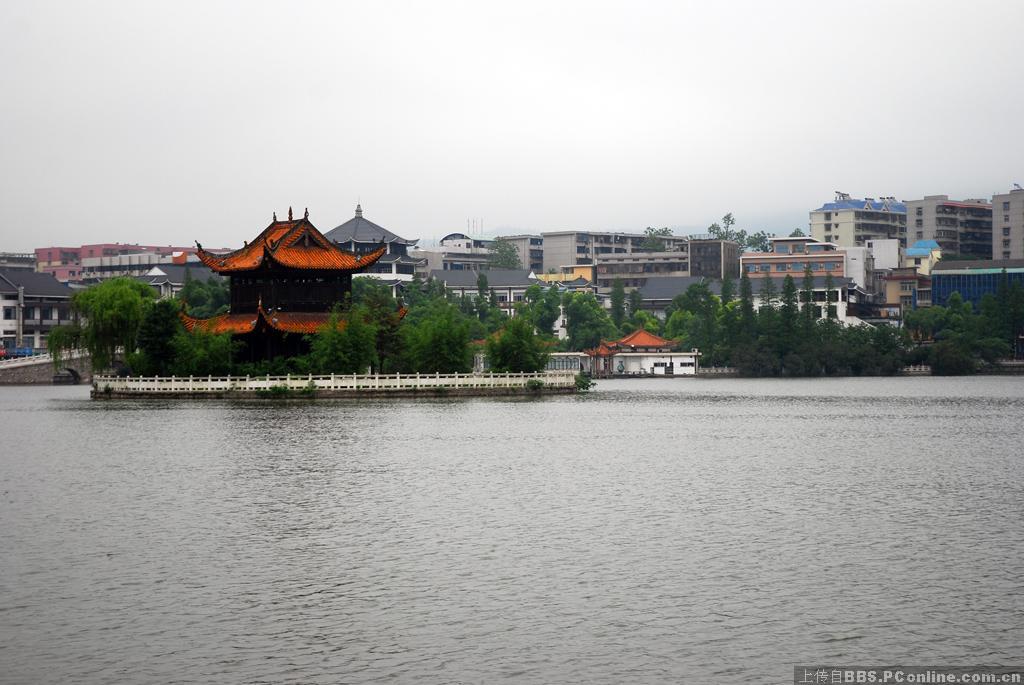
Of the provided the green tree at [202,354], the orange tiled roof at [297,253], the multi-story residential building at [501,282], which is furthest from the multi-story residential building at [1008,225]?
the green tree at [202,354]

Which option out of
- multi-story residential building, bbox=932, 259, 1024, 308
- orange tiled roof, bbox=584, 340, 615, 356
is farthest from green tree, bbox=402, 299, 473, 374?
multi-story residential building, bbox=932, 259, 1024, 308

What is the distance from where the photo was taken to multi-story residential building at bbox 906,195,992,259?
17825 cm

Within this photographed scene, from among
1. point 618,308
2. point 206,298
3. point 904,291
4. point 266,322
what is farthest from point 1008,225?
point 266,322

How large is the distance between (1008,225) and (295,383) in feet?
402

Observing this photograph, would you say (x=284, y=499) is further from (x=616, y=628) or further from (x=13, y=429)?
(x=13, y=429)

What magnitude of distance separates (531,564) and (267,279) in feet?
196

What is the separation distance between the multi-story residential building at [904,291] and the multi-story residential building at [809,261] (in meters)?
3.08

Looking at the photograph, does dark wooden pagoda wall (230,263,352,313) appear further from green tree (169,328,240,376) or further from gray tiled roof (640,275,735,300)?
gray tiled roof (640,275,735,300)

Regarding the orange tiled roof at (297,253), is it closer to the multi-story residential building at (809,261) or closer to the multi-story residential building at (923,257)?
the multi-story residential building at (809,261)

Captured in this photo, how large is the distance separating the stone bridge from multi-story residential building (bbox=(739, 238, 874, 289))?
79.9 m

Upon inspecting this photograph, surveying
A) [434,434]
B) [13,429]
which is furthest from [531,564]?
[13,429]

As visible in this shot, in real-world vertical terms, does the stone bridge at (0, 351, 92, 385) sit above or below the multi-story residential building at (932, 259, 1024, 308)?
below

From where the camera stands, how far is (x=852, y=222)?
178125 mm

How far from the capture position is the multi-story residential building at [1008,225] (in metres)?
166
